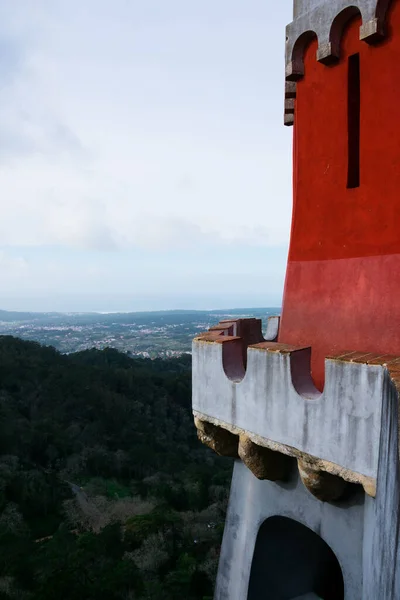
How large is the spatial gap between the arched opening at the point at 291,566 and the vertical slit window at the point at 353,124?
4118 millimetres

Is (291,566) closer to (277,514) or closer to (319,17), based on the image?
(277,514)

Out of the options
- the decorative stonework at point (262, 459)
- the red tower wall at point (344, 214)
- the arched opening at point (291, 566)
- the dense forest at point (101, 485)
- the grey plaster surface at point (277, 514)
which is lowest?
the dense forest at point (101, 485)

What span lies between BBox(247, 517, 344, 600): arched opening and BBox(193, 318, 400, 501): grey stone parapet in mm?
1379

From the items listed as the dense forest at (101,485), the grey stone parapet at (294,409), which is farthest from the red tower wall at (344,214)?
the dense forest at (101,485)

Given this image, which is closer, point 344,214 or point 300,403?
point 300,403

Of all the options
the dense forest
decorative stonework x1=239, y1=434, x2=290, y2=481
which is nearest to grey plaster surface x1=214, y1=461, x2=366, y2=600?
decorative stonework x1=239, y1=434, x2=290, y2=481

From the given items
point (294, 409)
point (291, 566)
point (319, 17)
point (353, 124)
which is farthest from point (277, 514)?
point (319, 17)

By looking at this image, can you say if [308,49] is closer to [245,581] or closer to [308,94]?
[308,94]

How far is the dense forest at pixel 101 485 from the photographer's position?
14.2 m

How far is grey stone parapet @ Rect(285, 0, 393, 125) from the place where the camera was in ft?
14.7

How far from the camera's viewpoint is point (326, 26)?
16.1 ft

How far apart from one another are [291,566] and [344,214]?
4.72 m

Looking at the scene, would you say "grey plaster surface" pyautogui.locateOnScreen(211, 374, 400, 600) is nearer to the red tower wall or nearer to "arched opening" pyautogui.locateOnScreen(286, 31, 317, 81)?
the red tower wall

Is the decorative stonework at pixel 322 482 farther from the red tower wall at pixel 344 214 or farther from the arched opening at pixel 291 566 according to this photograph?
the arched opening at pixel 291 566
